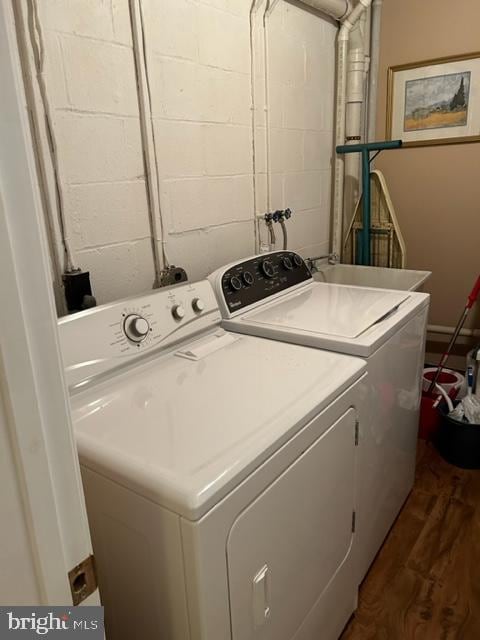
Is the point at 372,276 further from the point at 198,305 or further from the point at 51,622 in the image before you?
the point at 51,622

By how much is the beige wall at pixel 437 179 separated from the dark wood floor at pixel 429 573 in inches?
48.9

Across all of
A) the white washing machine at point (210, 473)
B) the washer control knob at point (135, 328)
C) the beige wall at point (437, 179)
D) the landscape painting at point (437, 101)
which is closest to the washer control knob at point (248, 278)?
the white washing machine at point (210, 473)

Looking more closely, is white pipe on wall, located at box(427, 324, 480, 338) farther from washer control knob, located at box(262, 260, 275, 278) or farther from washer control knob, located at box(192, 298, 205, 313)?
washer control knob, located at box(192, 298, 205, 313)

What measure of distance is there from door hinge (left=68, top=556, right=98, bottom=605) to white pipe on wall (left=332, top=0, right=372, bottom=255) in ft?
7.84

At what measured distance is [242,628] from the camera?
37.2 inches

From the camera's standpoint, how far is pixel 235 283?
1685 mm

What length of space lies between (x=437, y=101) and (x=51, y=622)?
2.98 m

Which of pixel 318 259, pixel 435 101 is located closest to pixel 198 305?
pixel 318 259

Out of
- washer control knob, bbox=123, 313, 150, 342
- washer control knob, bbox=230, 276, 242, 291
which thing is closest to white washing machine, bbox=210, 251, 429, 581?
washer control knob, bbox=230, 276, 242, 291

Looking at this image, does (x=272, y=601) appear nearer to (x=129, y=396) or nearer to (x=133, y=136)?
(x=129, y=396)

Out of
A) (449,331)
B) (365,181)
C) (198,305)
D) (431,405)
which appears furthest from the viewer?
(449,331)

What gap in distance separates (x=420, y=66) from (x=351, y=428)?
2343 millimetres

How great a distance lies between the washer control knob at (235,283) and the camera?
65.8 inches

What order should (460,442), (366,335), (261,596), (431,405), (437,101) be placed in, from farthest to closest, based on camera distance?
Result: (437,101)
(431,405)
(460,442)
(366,335)
(261,596)
